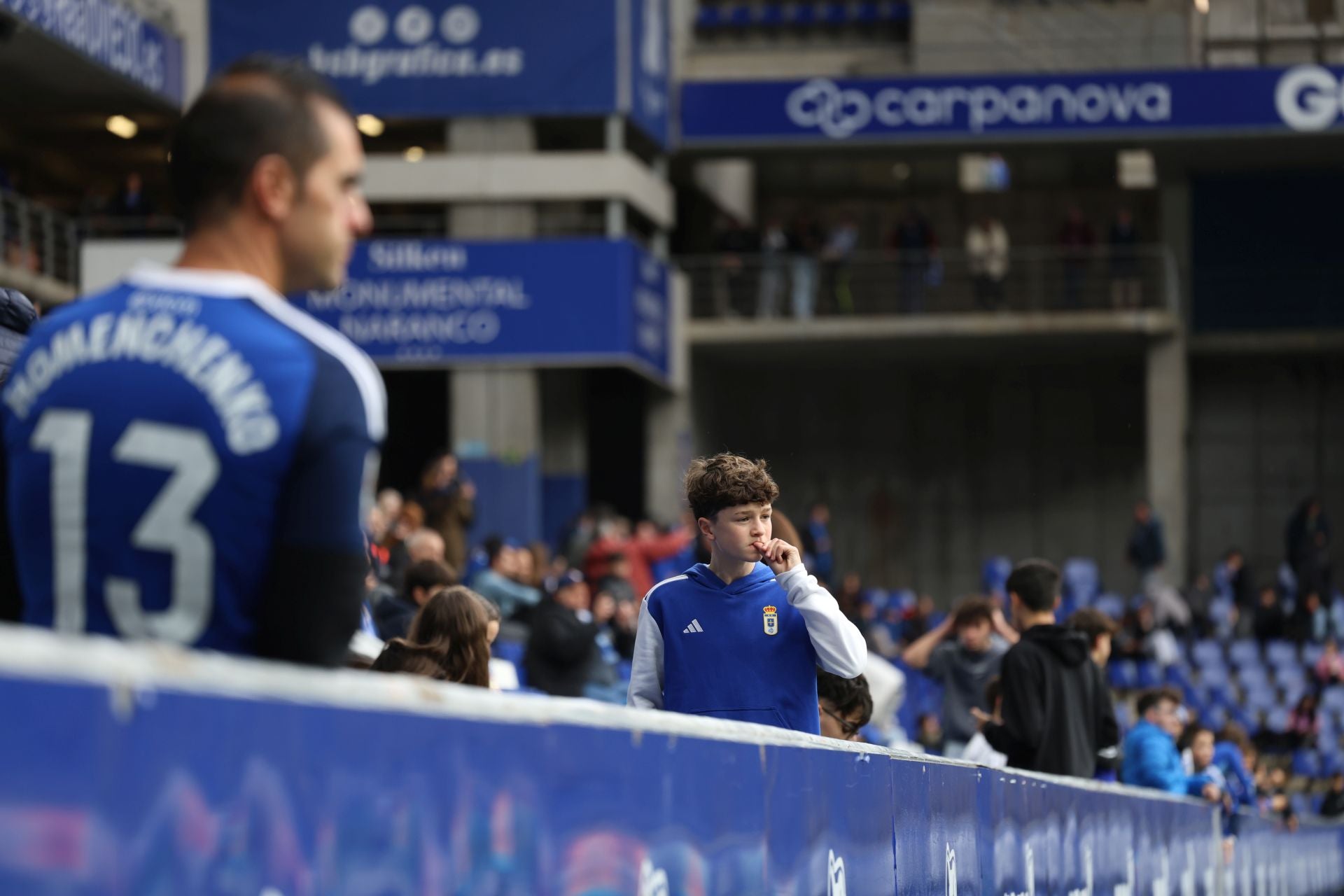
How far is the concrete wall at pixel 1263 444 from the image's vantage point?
3222 centimetres

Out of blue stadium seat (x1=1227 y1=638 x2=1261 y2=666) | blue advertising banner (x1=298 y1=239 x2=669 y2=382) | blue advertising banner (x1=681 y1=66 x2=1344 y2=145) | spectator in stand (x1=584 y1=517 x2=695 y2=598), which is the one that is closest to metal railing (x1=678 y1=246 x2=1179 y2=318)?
blue advertising banner (x1=681 y1=66 x2=1344 y2=145)

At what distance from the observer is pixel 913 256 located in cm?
2989

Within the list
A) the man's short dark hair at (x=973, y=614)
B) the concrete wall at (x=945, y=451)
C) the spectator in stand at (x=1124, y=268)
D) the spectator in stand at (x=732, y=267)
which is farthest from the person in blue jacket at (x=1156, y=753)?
the concrete wall at (x=945, y=451)

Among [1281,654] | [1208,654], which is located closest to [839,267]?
[1208,654]

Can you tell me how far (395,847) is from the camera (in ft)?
7.52

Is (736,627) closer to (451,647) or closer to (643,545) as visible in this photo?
(451,647)

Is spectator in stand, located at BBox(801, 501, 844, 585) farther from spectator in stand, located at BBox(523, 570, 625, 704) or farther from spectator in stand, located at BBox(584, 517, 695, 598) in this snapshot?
spectator in stand, located at BBox(523, 570, 625, 704)

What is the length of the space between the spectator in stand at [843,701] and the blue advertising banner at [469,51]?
21383 mm

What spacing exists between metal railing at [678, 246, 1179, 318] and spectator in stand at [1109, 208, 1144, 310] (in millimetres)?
14

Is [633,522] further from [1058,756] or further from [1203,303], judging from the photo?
[1058,756]

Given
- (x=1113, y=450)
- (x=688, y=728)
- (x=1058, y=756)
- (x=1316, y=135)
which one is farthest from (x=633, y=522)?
(x=688, y=728)

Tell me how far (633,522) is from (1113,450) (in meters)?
8.24

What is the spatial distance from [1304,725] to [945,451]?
485 inches

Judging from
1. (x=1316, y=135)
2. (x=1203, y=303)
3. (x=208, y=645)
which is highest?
(x=1316, y=135)
